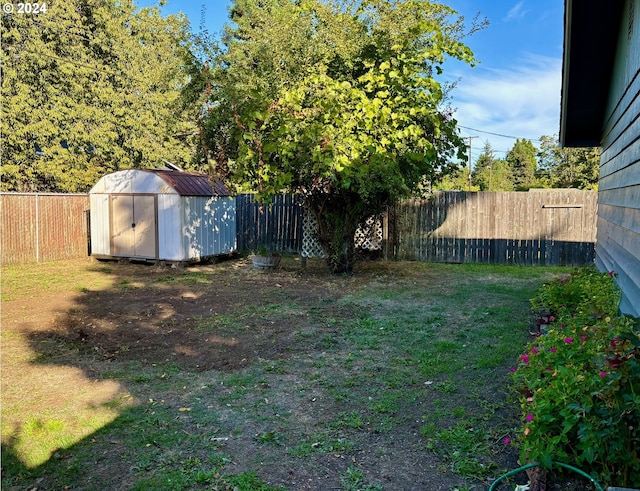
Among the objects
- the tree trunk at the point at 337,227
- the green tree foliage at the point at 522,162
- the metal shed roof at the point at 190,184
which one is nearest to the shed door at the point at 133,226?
the metal shed roof at the point at 190,184

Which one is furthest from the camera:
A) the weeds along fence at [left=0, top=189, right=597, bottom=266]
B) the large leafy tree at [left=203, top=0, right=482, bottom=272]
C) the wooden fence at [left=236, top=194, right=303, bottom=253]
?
the wooden fence at [left=236, top=194, right=303, bottom=253]

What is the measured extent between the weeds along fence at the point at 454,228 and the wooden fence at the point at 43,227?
2 centimetres

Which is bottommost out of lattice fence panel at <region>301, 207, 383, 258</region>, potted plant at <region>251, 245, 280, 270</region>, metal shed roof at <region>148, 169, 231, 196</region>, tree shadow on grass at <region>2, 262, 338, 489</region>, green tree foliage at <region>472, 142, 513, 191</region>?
tree shadow on grass at <region>2, 262, 338, 489</region>

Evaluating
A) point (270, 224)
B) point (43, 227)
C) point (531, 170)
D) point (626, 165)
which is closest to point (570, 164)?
point (531, 170)

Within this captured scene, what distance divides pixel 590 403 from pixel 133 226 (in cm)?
1028

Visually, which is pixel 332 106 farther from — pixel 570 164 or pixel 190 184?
pixel 570 164

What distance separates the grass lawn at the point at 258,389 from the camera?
2.59m

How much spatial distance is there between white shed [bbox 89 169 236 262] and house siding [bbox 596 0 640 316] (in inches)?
318

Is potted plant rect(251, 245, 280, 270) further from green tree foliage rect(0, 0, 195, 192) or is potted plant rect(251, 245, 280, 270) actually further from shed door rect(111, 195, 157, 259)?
green tree foliage rect(0, 0, 195, 192)


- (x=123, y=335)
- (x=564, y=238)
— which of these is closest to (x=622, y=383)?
(x=123, y=335)

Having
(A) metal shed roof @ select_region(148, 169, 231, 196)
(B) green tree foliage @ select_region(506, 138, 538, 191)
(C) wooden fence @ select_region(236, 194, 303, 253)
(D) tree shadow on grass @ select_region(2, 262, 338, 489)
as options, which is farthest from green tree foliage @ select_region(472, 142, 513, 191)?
(D) tree shadow on grass @ select_region(2, 262, 338, 489)

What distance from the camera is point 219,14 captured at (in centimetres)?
2319

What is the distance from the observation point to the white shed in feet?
33.2

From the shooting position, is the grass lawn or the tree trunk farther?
the tree trunk
